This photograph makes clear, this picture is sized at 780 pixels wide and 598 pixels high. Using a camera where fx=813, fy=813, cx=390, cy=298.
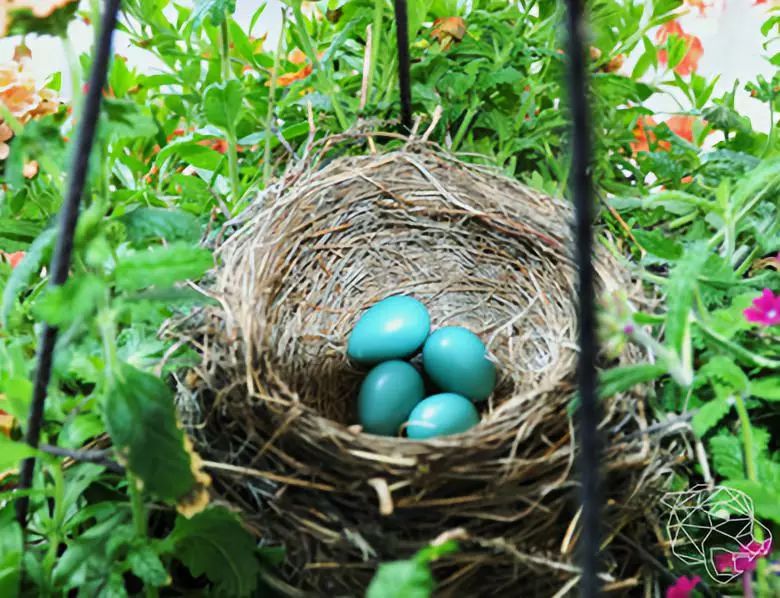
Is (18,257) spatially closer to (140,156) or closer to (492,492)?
(140,156)

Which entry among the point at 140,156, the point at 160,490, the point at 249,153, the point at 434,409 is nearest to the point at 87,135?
the point at 160,490

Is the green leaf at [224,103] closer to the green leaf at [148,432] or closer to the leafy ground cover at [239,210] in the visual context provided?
the leafy ground cover at [239,210]

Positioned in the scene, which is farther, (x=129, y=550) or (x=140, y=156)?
(x=140, y=156)

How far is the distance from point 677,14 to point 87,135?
82 cm

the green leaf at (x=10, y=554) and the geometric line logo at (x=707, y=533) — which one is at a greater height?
the green leaf at (x=10, y=554)

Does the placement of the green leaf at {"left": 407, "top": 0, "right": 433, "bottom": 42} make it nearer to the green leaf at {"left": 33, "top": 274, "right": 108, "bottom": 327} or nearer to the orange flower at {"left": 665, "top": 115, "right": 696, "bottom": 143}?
the orange flower at {"left": 665, "top": 115, "right": 696, "bottom": 143}

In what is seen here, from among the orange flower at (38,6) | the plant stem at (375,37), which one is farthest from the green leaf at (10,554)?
the plant stem at (375,37)

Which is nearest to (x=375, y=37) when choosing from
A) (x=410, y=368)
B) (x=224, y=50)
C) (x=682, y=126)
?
(x=224, y=50)

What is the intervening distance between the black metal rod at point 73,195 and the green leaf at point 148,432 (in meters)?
0.05

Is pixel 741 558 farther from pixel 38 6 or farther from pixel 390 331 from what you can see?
pixel 38 6

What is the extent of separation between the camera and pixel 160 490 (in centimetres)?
48

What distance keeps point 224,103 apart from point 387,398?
1.11ft

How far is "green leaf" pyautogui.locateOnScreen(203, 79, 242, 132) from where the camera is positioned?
31.6 inches

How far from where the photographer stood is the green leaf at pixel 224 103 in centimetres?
80
